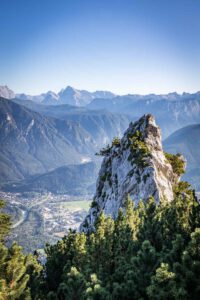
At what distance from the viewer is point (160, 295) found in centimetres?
1902

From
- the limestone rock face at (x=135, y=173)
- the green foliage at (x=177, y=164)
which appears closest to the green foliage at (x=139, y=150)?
the limestone rock face at (x=135, y=173)

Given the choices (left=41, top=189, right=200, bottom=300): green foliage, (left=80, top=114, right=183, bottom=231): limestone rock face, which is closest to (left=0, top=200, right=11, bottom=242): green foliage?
(left=80, top=114, right=183, bottom=231): limestone rock face

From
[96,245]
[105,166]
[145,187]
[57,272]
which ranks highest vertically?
[105,166]

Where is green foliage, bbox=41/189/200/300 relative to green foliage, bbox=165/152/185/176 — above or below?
below

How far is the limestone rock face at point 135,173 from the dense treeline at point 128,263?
2099 cm

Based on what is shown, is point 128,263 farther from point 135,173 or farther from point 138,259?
point 135,173

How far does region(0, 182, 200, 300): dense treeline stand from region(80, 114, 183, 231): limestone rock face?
68.9ft

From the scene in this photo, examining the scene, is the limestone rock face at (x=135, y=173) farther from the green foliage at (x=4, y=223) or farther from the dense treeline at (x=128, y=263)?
the dense treeline at (x=128, y=263)

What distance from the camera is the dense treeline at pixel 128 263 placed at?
2006 cm

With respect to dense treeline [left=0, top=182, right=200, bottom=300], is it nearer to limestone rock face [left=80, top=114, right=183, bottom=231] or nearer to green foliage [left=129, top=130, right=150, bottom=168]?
limestone rock face [left=80, top=114, right=183, bottom=231]

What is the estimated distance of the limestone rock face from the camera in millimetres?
67050

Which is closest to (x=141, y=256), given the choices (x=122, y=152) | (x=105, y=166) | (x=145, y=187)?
(x=145, y=187)

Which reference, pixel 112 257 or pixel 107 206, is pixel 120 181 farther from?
pixel 112 257

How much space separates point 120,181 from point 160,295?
59.2 m
